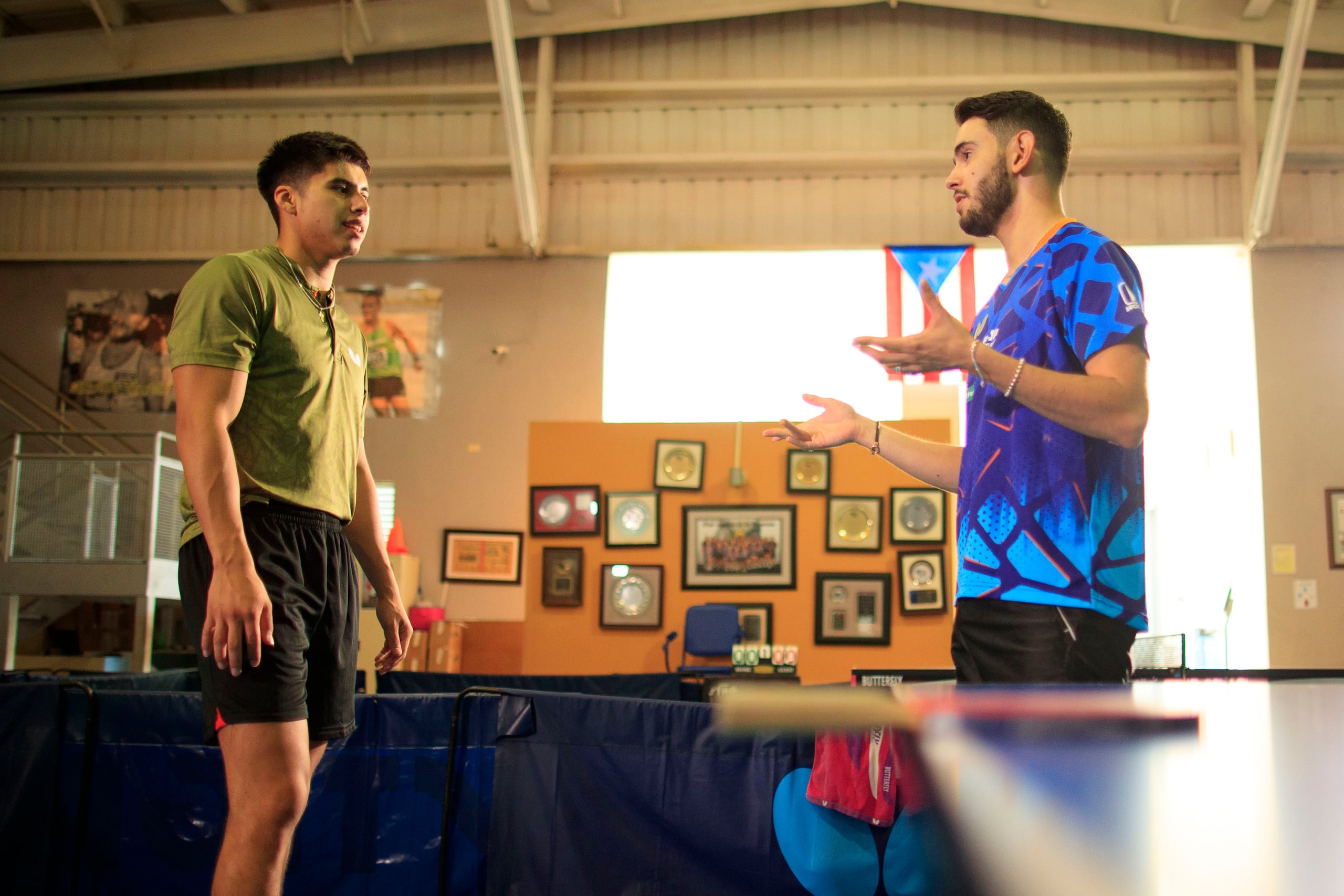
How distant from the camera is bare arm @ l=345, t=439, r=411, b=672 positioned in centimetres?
204

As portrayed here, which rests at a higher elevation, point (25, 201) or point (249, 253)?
point (25, 201)

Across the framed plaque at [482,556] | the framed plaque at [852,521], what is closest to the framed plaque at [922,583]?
the framed plaque at [852,521]

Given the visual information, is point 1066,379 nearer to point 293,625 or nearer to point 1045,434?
point 1045,434

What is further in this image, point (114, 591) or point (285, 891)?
point (114, 591)

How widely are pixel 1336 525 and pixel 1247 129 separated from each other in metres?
3.20

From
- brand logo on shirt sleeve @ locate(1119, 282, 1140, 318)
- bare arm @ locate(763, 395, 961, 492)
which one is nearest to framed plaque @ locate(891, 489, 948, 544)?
bare arm @ locate(763, 395, 961, 492)

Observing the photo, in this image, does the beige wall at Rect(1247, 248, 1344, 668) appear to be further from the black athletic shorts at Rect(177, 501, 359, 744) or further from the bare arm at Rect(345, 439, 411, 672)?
the black athletic shorts at Rect(177, 501, 359, 744)

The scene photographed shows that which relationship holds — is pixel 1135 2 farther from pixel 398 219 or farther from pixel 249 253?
pixel 249 253

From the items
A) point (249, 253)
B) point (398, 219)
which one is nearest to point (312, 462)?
point (249, 253)

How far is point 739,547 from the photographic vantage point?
762 centimetres

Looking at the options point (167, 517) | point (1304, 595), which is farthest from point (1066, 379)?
point (1304, 595)

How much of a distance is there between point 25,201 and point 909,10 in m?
7.97

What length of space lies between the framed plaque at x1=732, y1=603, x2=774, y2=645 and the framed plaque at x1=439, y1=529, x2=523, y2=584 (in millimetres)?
2101

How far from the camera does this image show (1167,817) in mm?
428
